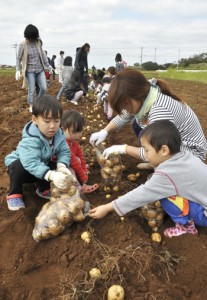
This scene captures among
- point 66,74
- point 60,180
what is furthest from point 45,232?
point 66,74

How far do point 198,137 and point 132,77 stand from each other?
0.88 m

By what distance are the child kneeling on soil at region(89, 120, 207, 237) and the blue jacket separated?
59 cm

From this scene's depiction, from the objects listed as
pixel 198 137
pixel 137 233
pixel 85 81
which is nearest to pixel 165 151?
pixel 137 233

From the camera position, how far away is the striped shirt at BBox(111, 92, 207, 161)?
107 inches

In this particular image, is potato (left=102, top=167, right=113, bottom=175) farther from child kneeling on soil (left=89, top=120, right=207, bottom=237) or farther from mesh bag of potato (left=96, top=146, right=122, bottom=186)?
child kneeling on soil (left=89, top=120, right=207, bottom=237)

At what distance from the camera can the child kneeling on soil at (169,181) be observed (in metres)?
2.21

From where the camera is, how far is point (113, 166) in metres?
3.12

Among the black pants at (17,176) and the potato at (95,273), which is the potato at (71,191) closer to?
the black pants at (17,176)

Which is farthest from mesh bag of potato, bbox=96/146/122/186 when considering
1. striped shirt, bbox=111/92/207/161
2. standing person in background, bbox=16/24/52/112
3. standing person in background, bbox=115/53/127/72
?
standing person in background, bbox=115/53/127/72

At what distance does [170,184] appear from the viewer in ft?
7.33

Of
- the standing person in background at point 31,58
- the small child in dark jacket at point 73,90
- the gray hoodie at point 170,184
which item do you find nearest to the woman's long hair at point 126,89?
the gray hoodie at point 170,184

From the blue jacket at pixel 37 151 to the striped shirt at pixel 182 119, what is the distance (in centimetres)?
73

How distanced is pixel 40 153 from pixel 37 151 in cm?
5

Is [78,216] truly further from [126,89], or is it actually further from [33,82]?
[33,82]
